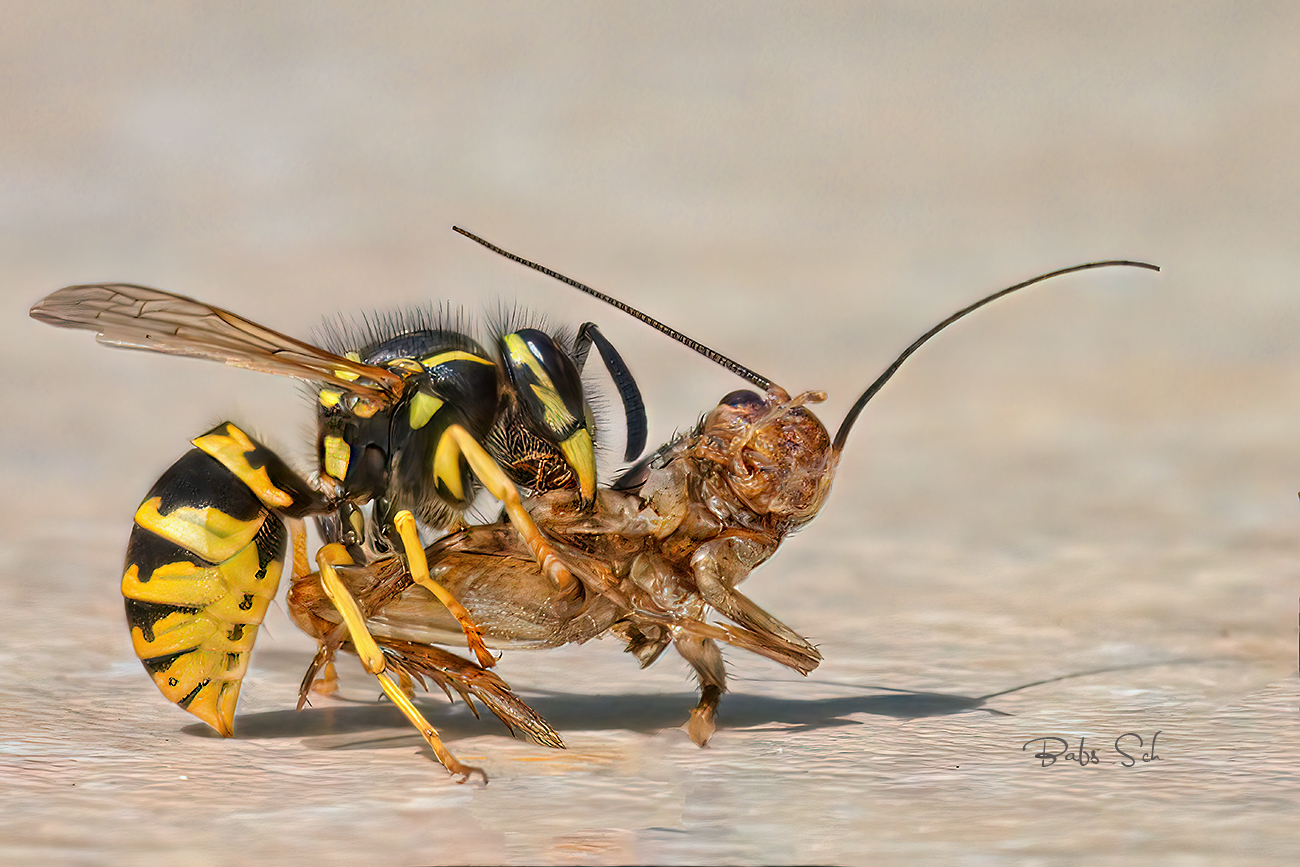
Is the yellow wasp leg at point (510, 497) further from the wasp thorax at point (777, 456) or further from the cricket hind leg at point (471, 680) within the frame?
the wasp thorax at point (777, 456)

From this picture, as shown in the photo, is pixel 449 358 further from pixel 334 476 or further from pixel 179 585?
pixel 179 585

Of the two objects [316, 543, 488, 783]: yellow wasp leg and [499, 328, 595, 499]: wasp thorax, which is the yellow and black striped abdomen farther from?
[499, 328, 595, 499]: wasp thorax

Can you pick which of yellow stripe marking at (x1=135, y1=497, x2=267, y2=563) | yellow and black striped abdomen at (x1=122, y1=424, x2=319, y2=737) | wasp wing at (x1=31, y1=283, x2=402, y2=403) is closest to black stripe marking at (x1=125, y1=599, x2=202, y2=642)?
yellow and black striped abdomen at (x1=122, y1=424, x2=319, y2=737)

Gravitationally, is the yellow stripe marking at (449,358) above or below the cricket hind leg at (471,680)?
above

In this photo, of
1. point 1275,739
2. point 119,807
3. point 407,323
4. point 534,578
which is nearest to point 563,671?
point 534,578
